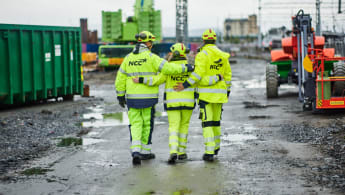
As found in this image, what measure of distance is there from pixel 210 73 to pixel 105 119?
622 centimetres

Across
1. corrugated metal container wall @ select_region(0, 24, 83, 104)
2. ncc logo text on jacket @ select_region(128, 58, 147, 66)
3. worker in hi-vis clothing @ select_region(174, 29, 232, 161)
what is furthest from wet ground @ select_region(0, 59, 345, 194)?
corrugated metal container wall @ select_region(0, 24, 83, 104)

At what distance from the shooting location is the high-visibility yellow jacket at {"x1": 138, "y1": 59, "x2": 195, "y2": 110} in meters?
8.05

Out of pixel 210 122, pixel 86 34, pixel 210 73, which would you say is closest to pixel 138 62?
pixel 210 73

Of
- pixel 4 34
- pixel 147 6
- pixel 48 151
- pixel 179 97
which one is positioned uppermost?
pixel 147 6

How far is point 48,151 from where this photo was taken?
9398 mm

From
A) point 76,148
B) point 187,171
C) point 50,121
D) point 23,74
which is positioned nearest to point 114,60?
point 23,74

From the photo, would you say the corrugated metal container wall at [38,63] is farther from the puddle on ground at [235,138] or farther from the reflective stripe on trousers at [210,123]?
the reflective stripe on trousers at [210,123]

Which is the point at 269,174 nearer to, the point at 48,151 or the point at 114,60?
the point at 48,151

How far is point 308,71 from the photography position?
13.6 meters

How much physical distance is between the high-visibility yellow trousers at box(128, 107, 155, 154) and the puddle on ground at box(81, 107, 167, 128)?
4.40m

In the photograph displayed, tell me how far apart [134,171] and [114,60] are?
33.3 m

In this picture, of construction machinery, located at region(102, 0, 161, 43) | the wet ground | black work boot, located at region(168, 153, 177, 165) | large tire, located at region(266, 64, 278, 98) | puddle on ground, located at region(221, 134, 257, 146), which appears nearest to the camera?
the wet ground

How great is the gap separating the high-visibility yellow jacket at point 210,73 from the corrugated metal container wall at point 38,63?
938 cm

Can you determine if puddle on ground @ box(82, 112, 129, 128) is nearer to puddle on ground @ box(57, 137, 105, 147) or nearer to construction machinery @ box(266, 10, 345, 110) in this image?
puddle on ground @ box(57, 137, 105, 147)
